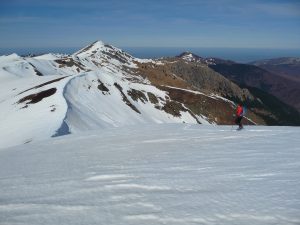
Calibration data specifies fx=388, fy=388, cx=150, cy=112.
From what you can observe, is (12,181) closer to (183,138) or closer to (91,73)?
(183,138)

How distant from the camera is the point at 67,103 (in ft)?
165

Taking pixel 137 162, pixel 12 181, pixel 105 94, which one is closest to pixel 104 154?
pixel 137 162

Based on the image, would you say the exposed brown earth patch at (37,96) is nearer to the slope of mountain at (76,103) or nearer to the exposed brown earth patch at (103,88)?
the slope of mountain at (76,103)

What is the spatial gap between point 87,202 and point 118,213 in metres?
1.25

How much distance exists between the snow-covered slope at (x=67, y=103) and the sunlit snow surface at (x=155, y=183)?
17.4 meters

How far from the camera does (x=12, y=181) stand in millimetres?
12070

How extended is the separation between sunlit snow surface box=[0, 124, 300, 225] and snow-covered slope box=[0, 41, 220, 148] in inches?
686

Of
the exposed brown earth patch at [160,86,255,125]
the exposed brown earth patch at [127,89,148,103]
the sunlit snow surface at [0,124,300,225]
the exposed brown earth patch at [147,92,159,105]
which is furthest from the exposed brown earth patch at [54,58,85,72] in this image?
the sunlit snow surface at [0,124,300,225]

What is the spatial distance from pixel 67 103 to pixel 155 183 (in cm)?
4130

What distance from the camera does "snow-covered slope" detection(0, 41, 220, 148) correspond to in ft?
131

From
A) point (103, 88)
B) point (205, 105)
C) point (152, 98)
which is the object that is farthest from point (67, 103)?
point (205, 105)

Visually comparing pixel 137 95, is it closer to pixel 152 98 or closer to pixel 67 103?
pixel 152 98

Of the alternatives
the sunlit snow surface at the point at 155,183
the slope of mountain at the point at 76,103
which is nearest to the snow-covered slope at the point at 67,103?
the slope of mountain at the point at 76,103

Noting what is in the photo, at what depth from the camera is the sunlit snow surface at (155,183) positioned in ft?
25.3
